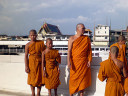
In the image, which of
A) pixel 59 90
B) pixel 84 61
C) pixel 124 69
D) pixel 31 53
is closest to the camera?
pixel 124 69

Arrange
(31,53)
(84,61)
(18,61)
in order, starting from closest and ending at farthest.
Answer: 1. (84,61)
2. (31,53)
3. (18,61)

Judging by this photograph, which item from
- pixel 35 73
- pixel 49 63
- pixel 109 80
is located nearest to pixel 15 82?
pixel 35 73

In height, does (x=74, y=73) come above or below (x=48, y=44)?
below

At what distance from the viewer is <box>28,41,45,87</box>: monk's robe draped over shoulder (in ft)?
12.8

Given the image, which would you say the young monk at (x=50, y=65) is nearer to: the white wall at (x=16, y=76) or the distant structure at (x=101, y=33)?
the white wall at (x=16, y=76)

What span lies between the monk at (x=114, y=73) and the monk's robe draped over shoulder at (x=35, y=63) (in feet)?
5.85

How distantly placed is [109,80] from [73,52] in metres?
1.20

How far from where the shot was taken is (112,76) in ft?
8.95

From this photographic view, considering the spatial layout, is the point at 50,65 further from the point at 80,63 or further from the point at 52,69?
the point at 80,63

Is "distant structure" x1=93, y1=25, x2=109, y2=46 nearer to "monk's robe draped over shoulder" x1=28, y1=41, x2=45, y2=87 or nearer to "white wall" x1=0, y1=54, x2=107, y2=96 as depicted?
"white wall" x1=0, y1=54, x2=107, y2=96

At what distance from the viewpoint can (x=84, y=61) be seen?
369cm

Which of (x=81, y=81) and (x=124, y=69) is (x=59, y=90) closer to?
(x=81, y=81)

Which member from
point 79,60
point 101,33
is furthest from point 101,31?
point 79,60

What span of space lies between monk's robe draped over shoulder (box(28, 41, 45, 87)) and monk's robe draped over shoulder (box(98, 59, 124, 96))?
1777 mm
